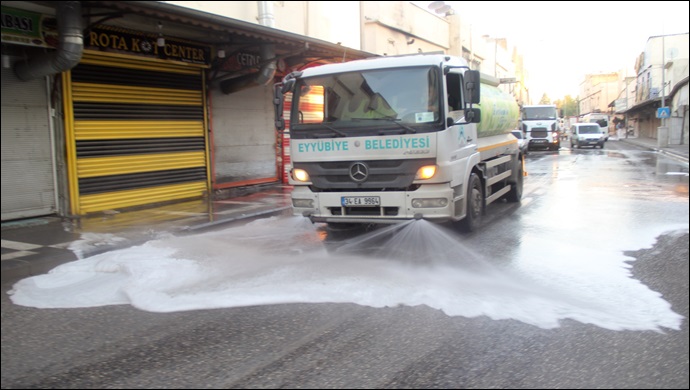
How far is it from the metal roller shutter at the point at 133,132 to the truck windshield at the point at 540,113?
25.2 metres

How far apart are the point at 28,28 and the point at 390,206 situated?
23.0 ft

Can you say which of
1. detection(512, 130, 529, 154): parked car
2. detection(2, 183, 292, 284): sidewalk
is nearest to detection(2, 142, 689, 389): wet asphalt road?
detection(2, 183, 292, 284): sidewalk

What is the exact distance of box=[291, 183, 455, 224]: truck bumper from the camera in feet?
22.4

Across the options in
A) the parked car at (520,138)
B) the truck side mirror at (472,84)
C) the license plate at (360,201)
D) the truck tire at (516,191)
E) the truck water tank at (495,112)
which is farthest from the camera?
the parked car at (520,138)

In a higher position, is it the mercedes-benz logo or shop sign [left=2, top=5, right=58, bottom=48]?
shop sign [left=2, top=5, right=58, bottom=48]

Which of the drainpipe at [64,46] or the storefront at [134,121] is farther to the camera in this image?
the storefront at [134,121]

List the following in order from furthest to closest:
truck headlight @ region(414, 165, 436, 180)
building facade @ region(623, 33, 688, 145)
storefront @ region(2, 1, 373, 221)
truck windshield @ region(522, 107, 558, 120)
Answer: building facade @ region(623, 33, 688, 145), truck windshield @ region(522, 107, 558, 120), storefront @ region(2, 1, 373, 221), truck headlight @ region(414, 165, 436, 180)

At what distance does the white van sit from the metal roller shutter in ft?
101

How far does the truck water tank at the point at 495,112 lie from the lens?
9078 millimetres

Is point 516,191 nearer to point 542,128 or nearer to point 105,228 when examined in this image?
point 105,228

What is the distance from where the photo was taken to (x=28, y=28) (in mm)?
9000

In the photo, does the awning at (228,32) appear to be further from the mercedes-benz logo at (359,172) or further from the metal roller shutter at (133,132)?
the mercedes-benz logo at (359,172)

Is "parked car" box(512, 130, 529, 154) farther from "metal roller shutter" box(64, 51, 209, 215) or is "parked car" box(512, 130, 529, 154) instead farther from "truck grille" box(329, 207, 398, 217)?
"metal roller shutter" box(64, 51, 209, 215)

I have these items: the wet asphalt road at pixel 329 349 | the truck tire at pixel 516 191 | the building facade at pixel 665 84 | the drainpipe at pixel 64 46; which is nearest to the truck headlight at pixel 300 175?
the wet asphalt road at pixel 329 349
